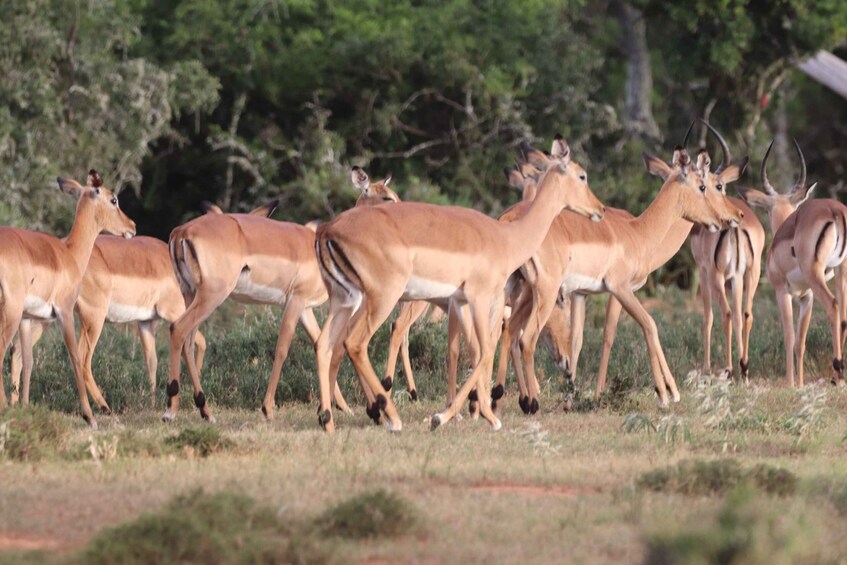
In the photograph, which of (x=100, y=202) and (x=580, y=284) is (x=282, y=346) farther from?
(x=580, y=284)

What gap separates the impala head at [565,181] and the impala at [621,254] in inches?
12.5

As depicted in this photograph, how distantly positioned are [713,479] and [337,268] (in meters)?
3.06

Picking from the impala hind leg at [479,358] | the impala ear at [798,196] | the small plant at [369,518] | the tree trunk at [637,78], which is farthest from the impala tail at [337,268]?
the tree trunk at [637,78]

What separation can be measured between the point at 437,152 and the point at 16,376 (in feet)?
35.9

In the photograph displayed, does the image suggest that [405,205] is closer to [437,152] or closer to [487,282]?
[487,282]

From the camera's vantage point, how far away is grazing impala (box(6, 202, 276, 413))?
11305 mm

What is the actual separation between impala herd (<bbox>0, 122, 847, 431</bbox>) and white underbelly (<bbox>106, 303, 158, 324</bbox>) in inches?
0.5

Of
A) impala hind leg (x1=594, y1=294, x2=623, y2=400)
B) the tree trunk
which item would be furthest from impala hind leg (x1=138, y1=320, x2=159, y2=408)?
the tree trunk

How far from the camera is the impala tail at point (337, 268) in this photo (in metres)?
9.01

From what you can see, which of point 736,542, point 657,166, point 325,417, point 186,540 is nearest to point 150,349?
point 325,417

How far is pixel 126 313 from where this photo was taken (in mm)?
11773

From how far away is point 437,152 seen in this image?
2167 centimetres

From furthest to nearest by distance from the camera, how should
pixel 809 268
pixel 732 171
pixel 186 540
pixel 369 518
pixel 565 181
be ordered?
pixel 732 171, pixel 809 268, pixel 565 181, pixel 369 518, pixel 186 540

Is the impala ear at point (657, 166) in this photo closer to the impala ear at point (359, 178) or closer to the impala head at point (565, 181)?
the impala head at point (565, 181)
